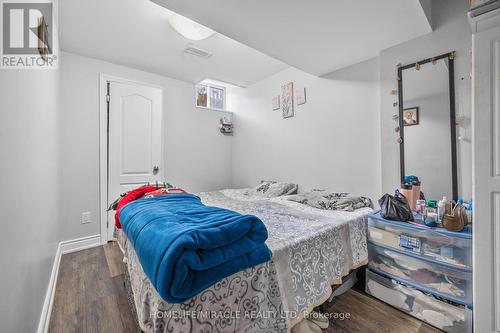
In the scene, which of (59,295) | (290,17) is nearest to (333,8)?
(290,17)

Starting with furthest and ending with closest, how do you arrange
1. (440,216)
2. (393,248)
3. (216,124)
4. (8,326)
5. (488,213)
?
(216,124)
(393,248)
(440,216)
(488,213)
(8,326)

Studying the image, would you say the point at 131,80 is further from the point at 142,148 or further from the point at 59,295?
the point at 59,295

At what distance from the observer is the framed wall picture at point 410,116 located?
182 centimetres

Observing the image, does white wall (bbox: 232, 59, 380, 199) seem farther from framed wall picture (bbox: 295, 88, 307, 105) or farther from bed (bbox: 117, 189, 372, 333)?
bed (bbox: 117, 189, 372, 333)

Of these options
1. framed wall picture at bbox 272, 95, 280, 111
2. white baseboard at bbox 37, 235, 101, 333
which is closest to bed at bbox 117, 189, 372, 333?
white baseboard at bbox 37, 235, 101, 333

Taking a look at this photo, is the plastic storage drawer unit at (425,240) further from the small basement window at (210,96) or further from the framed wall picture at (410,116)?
the small basement window at (210,96)

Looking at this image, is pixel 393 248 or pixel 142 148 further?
pixel 142 148

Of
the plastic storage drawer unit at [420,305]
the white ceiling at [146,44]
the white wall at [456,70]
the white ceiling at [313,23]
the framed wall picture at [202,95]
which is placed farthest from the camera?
the framed wall picture at [202,95]

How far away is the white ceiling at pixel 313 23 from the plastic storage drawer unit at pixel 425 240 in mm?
1527

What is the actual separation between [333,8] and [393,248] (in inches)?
71.0

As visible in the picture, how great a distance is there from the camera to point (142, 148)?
307cm

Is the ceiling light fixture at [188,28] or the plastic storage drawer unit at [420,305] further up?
the ceiling light fixture at [188,28]

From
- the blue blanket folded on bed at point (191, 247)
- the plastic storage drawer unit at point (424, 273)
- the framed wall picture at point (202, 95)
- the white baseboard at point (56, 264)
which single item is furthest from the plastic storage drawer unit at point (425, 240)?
the framed wall picture at point (202, 95)

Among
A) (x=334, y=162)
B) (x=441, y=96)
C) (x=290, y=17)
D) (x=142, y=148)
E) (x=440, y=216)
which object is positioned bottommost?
(x=440, y=216)
